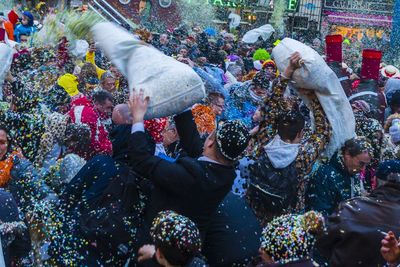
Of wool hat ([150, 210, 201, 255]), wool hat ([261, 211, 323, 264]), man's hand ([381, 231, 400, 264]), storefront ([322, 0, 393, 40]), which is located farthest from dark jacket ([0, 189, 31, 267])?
storefront ([322, 0, 393, 40])

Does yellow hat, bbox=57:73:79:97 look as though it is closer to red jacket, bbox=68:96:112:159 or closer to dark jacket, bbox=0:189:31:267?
red jacket, bbox=68:96:112:159

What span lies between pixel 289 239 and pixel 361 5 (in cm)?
2655

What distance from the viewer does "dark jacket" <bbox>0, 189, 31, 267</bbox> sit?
391 centimetres

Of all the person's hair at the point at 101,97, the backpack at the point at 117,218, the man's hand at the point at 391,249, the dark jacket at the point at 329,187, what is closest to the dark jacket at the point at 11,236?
the backpack at the point at 117,218

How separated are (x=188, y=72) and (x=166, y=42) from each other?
1107cm

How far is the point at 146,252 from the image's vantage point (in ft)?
11.2

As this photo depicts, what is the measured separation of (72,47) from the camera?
9.23 metres

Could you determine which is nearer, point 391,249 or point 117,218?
point 391,249

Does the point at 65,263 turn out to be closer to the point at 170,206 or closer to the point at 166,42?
the point at 170,206

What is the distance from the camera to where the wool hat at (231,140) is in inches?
140

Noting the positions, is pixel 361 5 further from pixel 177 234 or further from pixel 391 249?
pixel 177 234

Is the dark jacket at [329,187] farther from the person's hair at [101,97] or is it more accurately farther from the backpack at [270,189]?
the person's hair at [101,97]

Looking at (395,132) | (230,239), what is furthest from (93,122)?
(395,132)

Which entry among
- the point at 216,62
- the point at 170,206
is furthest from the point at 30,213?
the point at 216,62
